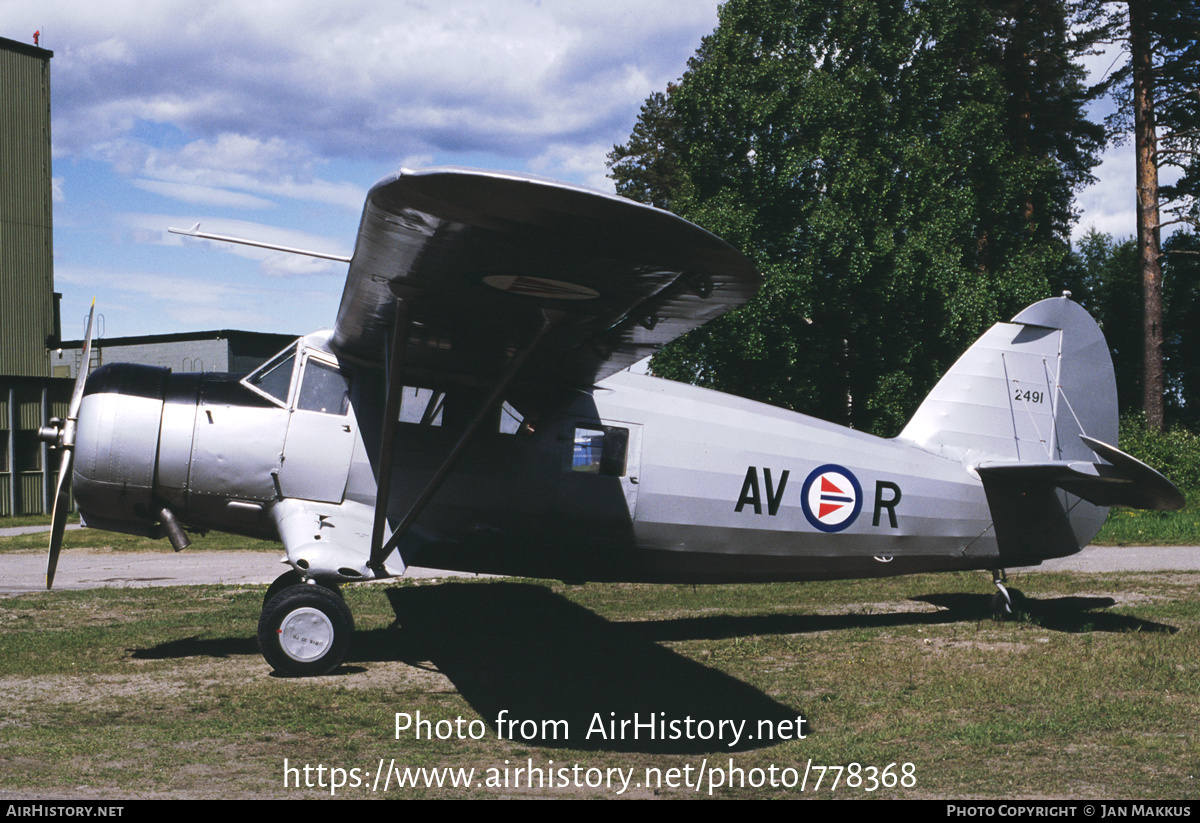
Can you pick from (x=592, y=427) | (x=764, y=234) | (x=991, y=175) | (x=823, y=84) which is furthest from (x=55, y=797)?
(x=991, y=175)

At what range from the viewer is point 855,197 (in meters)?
25.6

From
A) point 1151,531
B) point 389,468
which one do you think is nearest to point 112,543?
point 389,468

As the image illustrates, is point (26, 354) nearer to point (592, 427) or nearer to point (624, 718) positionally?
point (592, 427)

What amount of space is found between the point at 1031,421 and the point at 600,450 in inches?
193

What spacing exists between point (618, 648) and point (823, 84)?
22.1 m

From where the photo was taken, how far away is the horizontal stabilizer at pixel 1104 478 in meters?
8.44

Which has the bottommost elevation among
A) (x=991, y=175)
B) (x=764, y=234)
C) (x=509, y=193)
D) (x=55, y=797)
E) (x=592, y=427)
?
(x=55, y=797)

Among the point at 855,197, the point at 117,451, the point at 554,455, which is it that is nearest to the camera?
the point at 117,451

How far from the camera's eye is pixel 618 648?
8.73 metres

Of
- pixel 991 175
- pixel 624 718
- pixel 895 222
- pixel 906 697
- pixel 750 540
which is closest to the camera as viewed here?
pixel 624 718

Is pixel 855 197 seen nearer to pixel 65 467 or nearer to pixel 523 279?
pixel 523 279

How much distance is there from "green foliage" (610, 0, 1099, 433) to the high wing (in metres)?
17.6

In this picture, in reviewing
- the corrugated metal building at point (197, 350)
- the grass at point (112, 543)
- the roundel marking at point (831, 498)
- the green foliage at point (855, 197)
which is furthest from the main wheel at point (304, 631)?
the corrugated metal building at point (197, 350)
